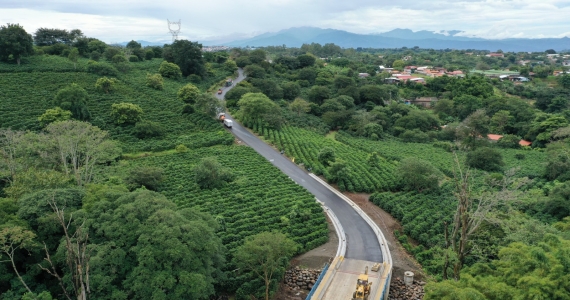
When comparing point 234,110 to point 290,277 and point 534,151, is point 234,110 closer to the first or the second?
point 290,277

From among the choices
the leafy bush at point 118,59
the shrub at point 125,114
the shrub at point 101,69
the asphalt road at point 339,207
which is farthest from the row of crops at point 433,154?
the leafy bush at point 118,59

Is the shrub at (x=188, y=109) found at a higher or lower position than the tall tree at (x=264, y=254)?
higher

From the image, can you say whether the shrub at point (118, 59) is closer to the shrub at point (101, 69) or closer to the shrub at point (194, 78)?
the shrub at point (101, 69)

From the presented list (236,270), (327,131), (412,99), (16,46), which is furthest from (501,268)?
(412,99)

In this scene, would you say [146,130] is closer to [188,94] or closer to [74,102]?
[74,102]

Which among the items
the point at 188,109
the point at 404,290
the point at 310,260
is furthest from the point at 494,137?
the point at 310,260

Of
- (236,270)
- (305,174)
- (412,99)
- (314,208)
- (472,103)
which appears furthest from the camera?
(412,99)
